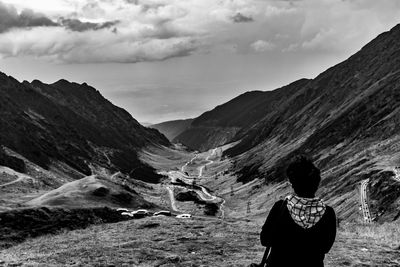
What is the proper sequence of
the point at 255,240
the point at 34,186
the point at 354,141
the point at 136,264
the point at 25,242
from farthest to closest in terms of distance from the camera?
the point at 354,141
the point at 34,186
the point at 25,242
the point at 255,240
the point at 136,264

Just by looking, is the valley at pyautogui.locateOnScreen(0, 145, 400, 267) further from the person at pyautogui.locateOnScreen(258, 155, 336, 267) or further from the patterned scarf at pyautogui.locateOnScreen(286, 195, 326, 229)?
the patterned scarf at pyautogui.locateOnScreen(286, 195, 326, 229)

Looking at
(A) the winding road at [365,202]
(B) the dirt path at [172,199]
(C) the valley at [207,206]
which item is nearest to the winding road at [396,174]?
(C) the valley at [207,206]

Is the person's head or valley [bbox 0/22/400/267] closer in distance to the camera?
the person's head

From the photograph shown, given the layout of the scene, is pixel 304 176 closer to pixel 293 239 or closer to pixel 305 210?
pixel 305 210

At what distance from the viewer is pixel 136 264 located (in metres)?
18.9

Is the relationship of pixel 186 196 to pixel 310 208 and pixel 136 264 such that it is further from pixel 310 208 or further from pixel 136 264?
pixel 310 208

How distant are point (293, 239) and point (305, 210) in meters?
0.56

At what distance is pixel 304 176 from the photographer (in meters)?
8.98

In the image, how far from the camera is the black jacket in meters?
8.95

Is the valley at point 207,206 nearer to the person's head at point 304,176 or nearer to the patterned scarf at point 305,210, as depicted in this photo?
the patterned scarf at point 305,210

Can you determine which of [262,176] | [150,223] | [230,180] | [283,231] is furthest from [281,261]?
[230,180]

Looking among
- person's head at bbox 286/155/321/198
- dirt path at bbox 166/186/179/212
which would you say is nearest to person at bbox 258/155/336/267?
person's head at bbox 286/155/321/198

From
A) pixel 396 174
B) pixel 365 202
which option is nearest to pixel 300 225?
pixel 365 202

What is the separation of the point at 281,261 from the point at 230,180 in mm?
189096
